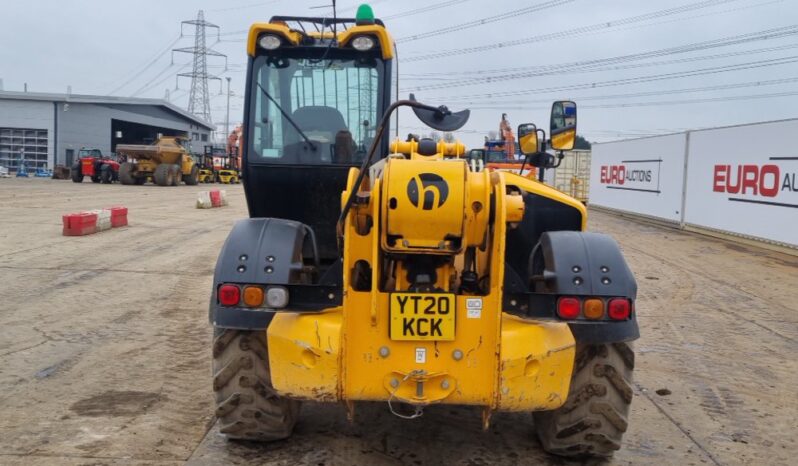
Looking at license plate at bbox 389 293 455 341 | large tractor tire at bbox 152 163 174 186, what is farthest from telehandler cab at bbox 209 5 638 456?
large tractor tire at bbox 152 163 174 186

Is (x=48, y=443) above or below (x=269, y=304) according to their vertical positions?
below

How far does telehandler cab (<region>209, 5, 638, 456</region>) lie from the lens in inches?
134

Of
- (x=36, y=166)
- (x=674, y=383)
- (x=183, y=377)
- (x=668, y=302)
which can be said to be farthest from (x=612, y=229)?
(x=36, y=166)

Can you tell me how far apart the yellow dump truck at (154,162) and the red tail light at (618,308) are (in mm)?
37144

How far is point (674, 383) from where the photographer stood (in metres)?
5.76

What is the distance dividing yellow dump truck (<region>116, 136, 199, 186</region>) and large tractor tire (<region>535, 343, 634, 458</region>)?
36.9m

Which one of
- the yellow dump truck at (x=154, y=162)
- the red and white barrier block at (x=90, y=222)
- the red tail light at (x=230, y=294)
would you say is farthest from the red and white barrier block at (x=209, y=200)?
the red tail light at (x=230, y=294)

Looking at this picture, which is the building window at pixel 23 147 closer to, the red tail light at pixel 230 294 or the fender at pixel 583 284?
the red tail light at pixel 230 294

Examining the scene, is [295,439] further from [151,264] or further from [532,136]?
[151,264]

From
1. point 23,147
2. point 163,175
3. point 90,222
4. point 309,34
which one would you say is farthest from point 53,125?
point 309,34

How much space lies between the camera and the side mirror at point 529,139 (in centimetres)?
512

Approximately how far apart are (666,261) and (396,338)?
1087 cm

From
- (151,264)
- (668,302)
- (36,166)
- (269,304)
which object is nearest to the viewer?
(269,304)

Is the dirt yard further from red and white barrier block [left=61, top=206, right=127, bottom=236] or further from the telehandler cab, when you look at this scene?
red and white barrier block [left=61, top=206, right=127, bottom=236]
